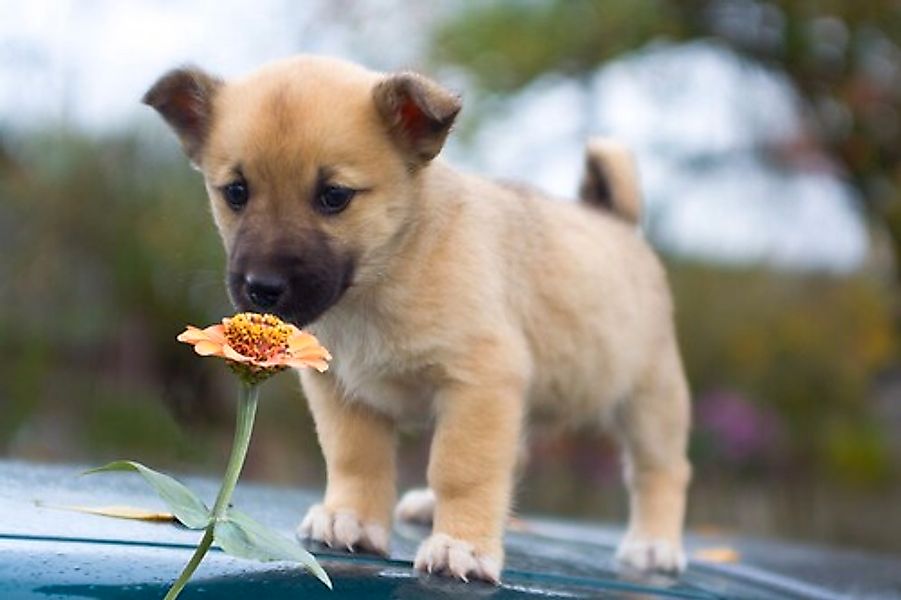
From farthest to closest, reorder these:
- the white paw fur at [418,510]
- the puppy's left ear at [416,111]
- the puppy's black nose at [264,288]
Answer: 1. the white paw fur at [418,510]
2. the puppy's left ear at [416,111]
3. the puppy's black nose at [264,288]

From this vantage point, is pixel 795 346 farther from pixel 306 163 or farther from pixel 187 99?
pixel 306 163

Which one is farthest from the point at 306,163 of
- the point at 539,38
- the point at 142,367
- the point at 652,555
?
the point at 539,38

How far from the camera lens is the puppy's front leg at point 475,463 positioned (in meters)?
3.19

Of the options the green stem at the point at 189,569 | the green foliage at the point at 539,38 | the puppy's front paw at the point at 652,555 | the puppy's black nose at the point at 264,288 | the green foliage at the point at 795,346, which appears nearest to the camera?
the green stem at the point at 189,569

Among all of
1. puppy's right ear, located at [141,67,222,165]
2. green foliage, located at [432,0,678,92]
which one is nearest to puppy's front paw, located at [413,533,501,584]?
puppy's right ear, located at [141,67,222,165]

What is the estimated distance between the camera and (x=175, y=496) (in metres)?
2.11

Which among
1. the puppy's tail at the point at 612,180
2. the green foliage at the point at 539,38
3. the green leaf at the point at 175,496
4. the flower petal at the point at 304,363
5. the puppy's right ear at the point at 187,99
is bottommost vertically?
the green leaf at the point at 175,496

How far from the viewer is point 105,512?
2.67m

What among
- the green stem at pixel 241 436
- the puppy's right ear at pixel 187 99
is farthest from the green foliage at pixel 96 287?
the green stem at pixel 241 436

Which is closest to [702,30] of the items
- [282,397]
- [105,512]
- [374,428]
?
[282,397]

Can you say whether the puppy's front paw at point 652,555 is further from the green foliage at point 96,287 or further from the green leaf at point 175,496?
the green foliage at point 96,287

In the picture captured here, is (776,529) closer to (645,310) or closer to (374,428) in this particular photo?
(645,310)

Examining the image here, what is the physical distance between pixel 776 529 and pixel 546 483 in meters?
1.94

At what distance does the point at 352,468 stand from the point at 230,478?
1412mm
